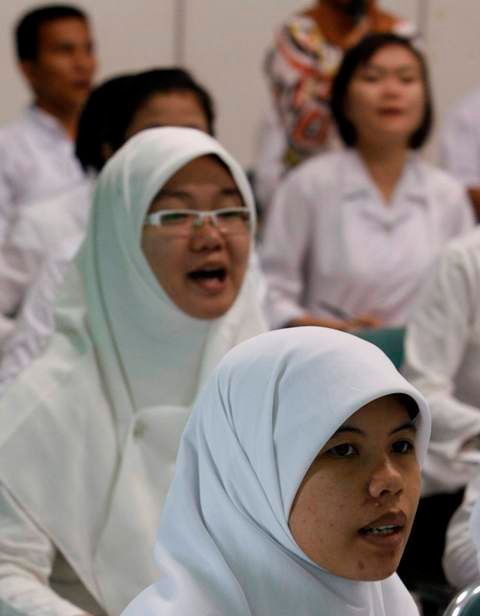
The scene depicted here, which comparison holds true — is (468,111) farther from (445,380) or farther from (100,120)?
(445,380)

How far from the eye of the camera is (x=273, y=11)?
20.4 ft

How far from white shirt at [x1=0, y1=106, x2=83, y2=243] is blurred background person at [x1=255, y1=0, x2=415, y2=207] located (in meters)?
0.62

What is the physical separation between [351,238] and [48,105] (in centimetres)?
119

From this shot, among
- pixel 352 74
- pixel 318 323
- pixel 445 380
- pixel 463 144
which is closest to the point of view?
pixel 445 380

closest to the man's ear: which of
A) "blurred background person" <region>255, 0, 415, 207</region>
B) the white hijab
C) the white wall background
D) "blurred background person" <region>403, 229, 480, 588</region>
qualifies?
"blurred background person" <region>255, 0, 415, 207</region>

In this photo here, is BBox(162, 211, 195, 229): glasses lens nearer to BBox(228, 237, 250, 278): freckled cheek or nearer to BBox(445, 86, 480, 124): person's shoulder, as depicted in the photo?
BBox(228, 237, 250, 278): freckled cheek

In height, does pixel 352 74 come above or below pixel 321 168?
above

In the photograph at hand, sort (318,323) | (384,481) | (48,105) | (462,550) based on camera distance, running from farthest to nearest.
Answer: (48,105), (318,323), (462,550), (384,481)

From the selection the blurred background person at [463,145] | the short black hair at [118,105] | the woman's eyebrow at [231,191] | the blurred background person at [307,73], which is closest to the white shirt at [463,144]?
the blurred background person at [463,145]

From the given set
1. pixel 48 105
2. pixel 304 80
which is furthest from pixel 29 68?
pixel 304 80

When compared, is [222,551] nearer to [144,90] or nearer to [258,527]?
[258,527]

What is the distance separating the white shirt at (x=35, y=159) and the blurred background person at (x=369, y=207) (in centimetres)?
78

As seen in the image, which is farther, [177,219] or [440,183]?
[440,183]

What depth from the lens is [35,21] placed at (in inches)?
180
